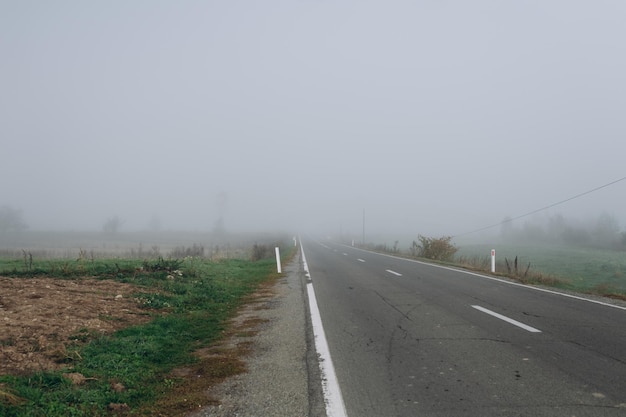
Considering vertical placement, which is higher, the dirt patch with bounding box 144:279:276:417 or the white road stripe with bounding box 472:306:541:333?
the white road stripe with bounding box 472:306:541:333

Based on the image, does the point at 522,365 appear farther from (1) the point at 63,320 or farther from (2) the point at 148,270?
(2) the point at 148,270

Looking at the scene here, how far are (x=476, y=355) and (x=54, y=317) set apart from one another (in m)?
6.80

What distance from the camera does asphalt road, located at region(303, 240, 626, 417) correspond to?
4141mm

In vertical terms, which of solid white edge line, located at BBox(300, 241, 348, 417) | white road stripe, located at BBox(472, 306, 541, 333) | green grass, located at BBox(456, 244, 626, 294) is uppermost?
white road stripe, located at BBox(472, 306, 541, 333)

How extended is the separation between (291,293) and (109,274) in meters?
5.60

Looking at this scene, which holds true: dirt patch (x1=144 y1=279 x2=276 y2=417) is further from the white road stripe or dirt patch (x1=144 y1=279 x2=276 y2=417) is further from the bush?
the bush

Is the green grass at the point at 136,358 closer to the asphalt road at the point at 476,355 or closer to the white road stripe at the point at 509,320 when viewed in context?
the asphalt road at the point at 476,355

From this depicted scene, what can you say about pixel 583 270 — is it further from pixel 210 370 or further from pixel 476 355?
pixel 210 370

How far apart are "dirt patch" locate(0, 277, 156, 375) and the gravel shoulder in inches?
88.2

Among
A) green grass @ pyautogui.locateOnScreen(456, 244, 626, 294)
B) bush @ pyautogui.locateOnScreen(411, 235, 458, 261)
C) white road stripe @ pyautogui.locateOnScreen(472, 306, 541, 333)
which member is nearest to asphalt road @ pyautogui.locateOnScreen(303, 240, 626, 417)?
white road stripe @ pyautogui.locateOnScreen(472, 306, 541, 333)

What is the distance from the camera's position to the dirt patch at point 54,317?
17.9 ft

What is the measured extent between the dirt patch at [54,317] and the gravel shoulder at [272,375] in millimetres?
2241

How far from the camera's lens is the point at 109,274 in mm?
12844

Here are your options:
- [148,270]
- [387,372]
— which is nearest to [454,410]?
[387,372]
